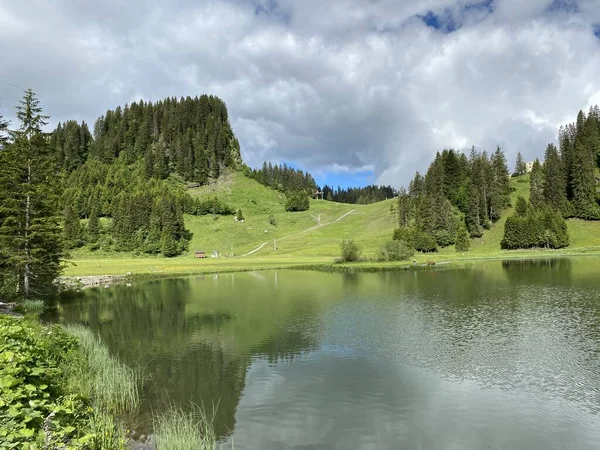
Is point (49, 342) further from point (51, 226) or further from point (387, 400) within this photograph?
point (51, 226)

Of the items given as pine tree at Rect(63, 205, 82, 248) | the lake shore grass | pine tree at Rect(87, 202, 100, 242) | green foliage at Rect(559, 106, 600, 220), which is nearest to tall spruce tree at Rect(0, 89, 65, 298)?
the lake shore grass

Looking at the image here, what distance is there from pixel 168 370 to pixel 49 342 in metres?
6.60

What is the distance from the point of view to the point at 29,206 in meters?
43.1

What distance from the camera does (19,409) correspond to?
949 cm

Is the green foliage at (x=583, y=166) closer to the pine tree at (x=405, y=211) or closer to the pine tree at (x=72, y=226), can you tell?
the pine tree at (x=405, y=211)

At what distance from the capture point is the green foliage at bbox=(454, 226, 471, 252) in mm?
122688

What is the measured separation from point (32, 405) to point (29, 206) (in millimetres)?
40400

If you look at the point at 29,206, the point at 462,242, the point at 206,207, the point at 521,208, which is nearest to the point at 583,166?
the point at 521,208

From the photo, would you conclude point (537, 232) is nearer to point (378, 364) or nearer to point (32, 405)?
point (378, 364)

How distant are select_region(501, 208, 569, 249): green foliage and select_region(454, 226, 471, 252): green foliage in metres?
10.6

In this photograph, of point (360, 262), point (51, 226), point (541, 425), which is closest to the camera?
point (541, 425)

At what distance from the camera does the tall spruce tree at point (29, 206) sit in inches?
1634

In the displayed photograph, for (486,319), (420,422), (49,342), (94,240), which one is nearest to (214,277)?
(486,319)

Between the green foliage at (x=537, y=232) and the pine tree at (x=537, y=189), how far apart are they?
13269 millimetres
